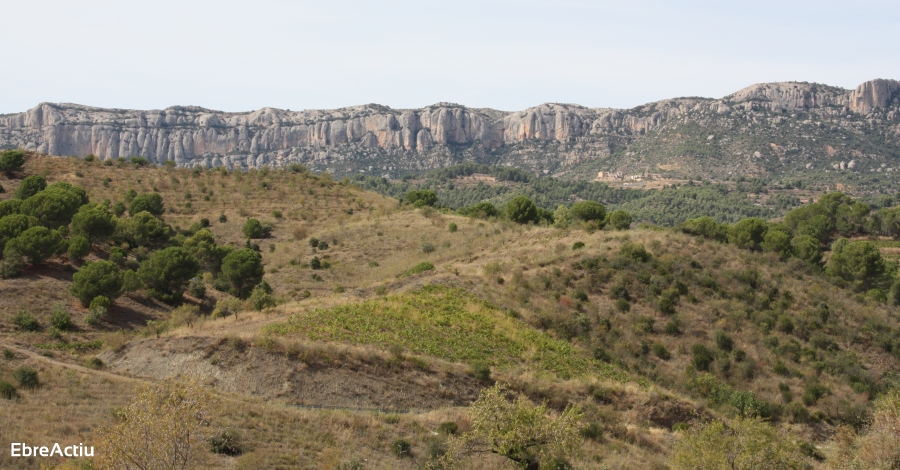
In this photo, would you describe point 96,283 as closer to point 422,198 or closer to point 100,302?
point 100,302

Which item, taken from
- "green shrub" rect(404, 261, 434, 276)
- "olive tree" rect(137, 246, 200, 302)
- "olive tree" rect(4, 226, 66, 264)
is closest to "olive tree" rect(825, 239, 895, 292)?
"green shrub" rect(404, 261, 434, 276)

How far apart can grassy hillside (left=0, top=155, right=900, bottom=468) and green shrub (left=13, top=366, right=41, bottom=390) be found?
44cm

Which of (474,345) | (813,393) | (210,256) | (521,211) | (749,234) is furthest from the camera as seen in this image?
(521,211)

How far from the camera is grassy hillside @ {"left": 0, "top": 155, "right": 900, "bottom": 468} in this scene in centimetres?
2108

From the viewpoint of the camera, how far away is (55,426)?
58.0ft

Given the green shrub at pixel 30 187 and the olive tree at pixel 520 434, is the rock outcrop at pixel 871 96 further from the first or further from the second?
the olive tree at pixel 520 434

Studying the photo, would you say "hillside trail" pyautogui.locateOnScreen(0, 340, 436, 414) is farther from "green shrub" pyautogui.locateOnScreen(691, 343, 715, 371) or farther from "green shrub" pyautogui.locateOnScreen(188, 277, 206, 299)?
"green shrub" pyautogui.locateOnScreen(691, 343, 715, 371)

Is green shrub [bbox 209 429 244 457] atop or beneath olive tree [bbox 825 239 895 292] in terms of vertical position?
beneath

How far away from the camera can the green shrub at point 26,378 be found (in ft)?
66.1

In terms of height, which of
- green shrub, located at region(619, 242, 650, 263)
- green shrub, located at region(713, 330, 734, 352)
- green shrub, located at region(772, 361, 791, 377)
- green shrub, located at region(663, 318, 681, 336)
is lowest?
green shrub, located at region(772, 361, 791, 377)

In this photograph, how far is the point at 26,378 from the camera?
2022 centimetres

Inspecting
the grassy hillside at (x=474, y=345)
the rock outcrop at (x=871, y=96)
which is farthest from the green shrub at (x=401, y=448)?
the rock outcrop at (x=871, y=96)

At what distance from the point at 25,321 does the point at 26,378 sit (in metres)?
13.5

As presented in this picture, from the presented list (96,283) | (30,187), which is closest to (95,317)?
(96,283)
